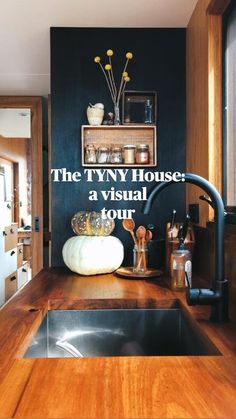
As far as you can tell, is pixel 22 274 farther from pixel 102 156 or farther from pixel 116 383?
pixel 116 383

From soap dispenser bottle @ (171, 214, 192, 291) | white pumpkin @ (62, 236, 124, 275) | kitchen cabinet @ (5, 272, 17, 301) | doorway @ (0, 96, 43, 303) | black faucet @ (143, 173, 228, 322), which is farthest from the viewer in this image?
kitchen cabinet @ (5, 272, 17, 301)

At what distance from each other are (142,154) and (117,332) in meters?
0.97

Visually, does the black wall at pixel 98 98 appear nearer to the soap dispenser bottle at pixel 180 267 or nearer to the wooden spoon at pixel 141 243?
the wooden spoon at pixel 141 243

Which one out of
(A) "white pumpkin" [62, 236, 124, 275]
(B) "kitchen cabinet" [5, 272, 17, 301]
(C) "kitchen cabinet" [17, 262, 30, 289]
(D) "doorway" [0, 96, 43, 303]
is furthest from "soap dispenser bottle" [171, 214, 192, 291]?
(C) "kitchen cabinet" [17, 262, 30, 289]

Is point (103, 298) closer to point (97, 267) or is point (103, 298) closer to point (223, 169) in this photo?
point (97, 267)

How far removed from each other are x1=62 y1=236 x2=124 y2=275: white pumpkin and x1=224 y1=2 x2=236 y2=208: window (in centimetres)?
55

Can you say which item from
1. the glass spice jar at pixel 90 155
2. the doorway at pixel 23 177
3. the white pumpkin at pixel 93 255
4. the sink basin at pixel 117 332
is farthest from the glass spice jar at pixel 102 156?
the doorway at pixel 23 177

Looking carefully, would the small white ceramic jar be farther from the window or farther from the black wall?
the window

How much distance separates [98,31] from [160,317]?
1.54m

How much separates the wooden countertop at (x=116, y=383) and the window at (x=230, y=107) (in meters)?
0.64

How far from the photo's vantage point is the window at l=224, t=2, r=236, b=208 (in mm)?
1469

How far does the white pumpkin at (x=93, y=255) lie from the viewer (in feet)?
5.47

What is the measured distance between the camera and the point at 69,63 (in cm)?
201

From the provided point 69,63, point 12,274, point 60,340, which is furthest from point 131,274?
point 12,274
